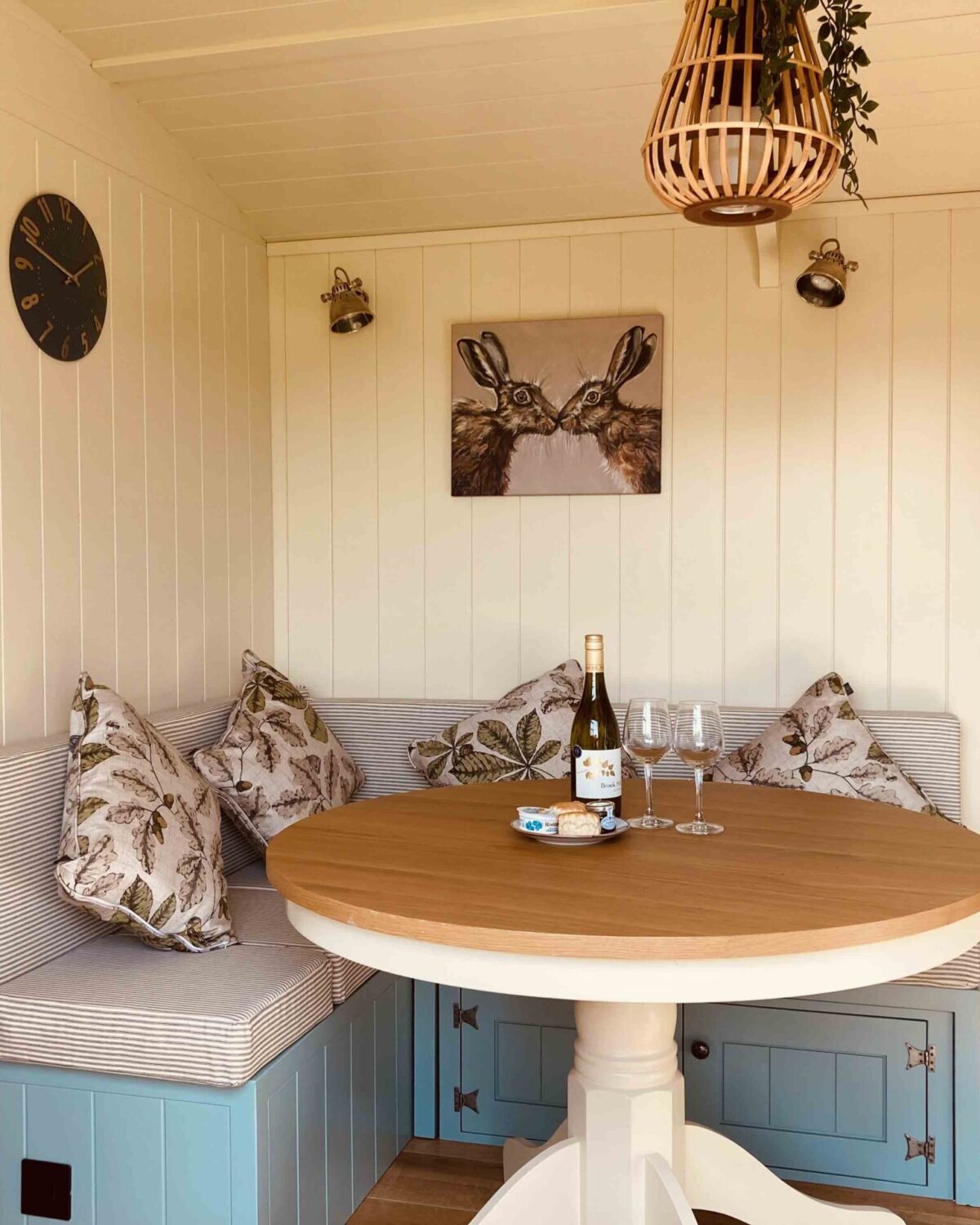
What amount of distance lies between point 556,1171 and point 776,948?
28.3 inches

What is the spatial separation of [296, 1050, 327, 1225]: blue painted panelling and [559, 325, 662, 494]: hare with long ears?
72.0 inches

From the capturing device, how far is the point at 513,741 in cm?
309

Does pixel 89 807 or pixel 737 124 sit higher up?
pixel 737 124

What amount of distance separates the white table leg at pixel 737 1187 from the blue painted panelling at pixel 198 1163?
2.61 feet

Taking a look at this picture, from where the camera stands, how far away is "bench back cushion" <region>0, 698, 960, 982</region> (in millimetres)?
2199

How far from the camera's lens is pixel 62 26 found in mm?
2568

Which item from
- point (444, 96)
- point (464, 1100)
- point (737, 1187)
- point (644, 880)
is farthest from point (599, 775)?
point (444, 96)

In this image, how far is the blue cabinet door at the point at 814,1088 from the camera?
2553 mm

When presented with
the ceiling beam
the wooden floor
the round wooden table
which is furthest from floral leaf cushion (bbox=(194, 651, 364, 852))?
the ceiling beam

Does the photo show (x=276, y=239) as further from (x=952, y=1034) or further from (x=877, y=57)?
(x=952, y=1034)

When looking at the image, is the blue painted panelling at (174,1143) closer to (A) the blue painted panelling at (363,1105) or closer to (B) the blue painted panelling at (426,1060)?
(A) the blue painted panelling at (363,1105)

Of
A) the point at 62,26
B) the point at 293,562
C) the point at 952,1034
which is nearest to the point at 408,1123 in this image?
the point at 952,1034

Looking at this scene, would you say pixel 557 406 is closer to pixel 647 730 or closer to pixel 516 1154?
pixel 647 730

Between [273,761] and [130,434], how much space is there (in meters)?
0.87
